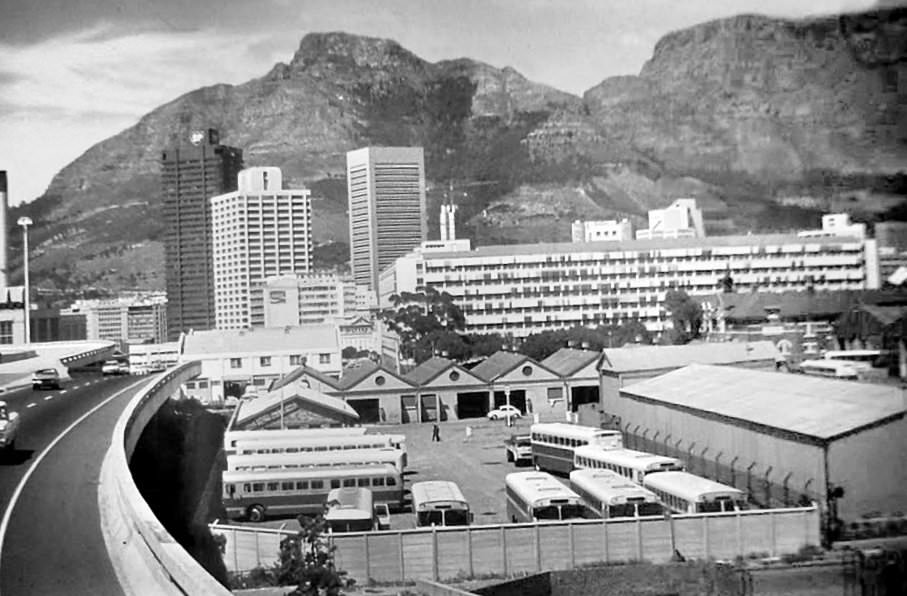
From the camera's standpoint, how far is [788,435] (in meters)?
4.82

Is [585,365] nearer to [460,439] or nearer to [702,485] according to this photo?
[460,439]

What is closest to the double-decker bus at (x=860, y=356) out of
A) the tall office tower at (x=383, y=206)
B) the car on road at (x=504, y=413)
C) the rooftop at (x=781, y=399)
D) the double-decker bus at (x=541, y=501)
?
the rooftop at (x=781, y=399)

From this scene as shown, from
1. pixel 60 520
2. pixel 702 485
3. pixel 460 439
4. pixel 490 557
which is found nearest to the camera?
pixel 60 520

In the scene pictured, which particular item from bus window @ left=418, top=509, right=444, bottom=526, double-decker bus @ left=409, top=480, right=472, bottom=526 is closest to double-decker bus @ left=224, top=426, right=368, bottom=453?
double-decker bus @ left=409, top=480, right=472, bottom=526

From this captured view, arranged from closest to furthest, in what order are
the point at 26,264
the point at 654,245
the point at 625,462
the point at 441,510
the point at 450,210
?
1. the point at 441,510
2. the point at 625,462
3. the point at 26,264
4. the point at 654,245
5. the point at 450,210

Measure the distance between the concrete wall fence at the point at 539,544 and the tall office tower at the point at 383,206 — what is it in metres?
19.8

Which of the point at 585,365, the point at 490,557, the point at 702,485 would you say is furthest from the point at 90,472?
the point at 585,365

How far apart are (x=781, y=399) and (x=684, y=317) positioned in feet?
20.3

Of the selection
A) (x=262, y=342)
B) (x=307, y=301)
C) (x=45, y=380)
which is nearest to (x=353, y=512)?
(x=45, y=380)

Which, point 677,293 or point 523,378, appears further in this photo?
point 677,293

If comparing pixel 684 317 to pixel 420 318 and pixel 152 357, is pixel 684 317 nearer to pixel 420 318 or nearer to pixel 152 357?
pixel 420 318

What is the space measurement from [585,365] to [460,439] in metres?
2.09

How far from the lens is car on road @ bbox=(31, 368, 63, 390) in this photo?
7.40 meters

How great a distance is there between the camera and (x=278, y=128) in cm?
1912
